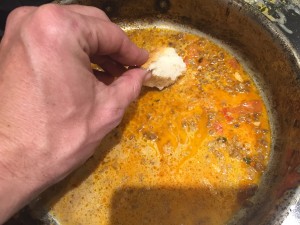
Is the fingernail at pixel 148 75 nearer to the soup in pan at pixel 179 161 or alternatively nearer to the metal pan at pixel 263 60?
the soup in pan at pixel 179 161

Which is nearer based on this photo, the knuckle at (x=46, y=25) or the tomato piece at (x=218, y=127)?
the knuckle at (x=46, y=25)

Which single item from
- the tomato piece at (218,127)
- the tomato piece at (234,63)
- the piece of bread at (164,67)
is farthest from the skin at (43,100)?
the tomato piece at (234,63)

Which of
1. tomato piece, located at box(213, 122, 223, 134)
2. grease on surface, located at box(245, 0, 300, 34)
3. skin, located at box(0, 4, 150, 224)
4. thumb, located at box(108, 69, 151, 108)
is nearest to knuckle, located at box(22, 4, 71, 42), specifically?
skin, located at box(0, 4, 150, 224)

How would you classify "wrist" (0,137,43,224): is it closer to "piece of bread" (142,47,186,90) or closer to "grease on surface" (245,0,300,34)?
"piece of bread" (142,47,186,90)

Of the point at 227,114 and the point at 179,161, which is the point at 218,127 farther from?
the point at 179,161

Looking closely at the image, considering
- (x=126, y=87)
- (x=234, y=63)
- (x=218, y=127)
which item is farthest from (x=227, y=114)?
(x=126, y=87)

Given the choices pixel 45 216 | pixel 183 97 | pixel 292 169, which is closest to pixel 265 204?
pixel 292 169
